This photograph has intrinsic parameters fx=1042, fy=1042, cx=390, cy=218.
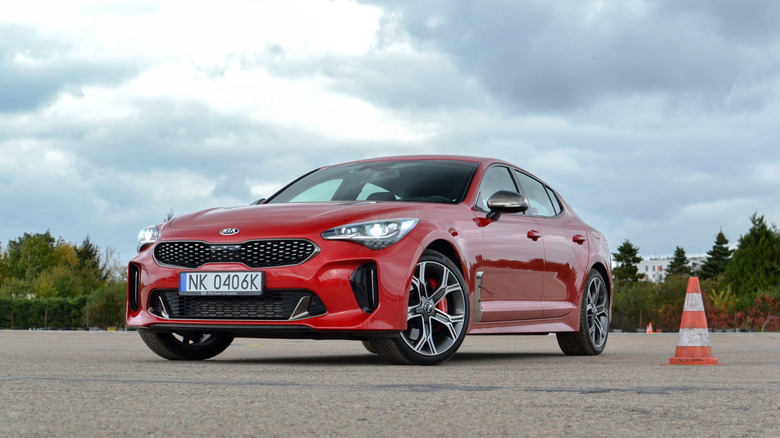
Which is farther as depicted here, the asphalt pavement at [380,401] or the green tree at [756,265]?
the green tree at [756,265]

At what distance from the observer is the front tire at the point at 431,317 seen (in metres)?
6.72

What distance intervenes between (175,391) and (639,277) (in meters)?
118

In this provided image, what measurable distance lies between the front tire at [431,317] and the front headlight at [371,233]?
30cm

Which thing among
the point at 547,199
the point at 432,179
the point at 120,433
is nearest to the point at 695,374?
the point at 432,179

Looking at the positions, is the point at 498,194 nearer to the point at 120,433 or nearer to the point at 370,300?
the point at 370,300

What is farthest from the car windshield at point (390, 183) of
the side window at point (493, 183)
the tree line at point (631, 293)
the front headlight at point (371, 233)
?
the tree line at point (631, 293)

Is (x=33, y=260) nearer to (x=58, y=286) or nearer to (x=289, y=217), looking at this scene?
(x=58, y=286)

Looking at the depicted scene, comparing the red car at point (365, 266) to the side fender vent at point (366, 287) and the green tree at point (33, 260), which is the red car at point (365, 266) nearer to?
the side fender vent at point (366, 287)

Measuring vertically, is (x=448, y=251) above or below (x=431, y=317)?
above

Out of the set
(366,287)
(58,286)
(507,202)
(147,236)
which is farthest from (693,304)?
(58,286)

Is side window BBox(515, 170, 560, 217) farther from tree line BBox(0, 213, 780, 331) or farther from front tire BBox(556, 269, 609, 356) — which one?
tree line BBox(0, 213, 780, 331)

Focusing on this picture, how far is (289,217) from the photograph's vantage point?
22.3 ft

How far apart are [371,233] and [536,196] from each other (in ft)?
9.38

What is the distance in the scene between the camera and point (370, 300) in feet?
21.4
